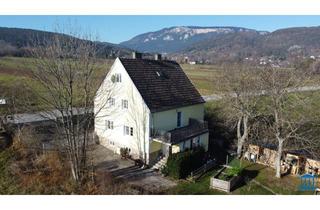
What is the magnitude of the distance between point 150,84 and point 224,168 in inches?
365

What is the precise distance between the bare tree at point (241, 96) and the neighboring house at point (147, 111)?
3.13m

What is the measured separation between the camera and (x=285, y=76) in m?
24.8

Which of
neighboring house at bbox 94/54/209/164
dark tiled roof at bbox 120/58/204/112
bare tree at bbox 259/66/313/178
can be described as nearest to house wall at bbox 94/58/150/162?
neighboring house at bbox 94/54/209/164

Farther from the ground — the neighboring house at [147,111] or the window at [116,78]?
the window at [116,78]

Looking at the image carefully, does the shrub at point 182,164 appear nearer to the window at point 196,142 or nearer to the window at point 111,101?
the window at point 196,142

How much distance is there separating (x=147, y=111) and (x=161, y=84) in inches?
159

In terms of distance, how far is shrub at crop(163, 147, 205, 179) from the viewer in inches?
900

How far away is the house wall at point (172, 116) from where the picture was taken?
25812 millimetres

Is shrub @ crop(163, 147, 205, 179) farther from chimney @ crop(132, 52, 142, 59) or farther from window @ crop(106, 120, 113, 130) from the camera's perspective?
chimney @ crop(132, 52, 142, 59)

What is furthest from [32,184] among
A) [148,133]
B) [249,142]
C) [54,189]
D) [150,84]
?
[249,142]

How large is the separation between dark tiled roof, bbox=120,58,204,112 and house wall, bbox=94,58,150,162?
2.29 feet

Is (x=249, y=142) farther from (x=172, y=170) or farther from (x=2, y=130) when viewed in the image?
(x=2, y=130)
